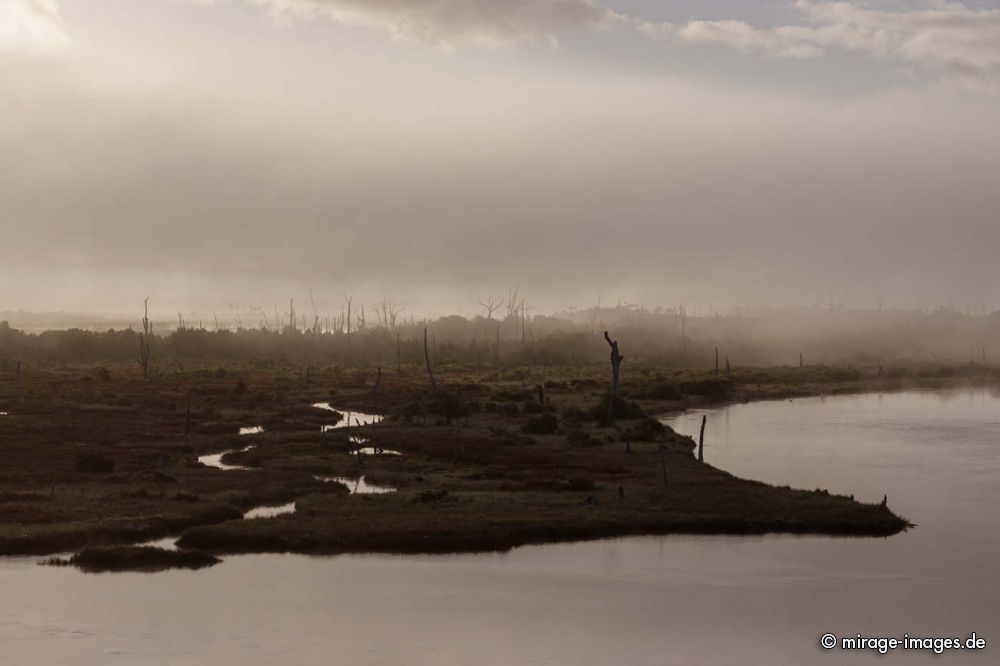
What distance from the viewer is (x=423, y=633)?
39.5 metres

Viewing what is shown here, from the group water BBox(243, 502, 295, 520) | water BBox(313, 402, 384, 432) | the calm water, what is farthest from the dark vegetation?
the calm water

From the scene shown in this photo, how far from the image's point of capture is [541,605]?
139 ft

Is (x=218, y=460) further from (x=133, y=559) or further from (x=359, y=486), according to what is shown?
(x=133, y=559)

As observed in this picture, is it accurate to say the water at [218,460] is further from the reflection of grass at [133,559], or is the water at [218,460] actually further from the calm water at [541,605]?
the calm water at [541,605]

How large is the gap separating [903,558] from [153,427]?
62.8m

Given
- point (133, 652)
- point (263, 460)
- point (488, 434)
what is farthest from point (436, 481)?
point (133, 652)

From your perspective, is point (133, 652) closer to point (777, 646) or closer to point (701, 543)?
point (777, 646)

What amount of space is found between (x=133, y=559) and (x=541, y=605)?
1697cm

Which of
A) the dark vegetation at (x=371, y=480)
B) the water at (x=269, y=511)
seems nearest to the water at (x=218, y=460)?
the dark vegetation at (x=371, y=480)

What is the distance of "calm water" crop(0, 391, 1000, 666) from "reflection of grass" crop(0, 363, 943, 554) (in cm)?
237

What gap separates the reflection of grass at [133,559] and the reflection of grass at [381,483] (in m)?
2.29

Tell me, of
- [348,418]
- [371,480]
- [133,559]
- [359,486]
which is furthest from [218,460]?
[133,559]

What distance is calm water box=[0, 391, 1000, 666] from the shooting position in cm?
3722

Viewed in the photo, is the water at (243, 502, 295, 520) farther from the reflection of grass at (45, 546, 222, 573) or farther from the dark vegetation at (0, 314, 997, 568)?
the reflection of grass at (45, 546, 222, 573)
